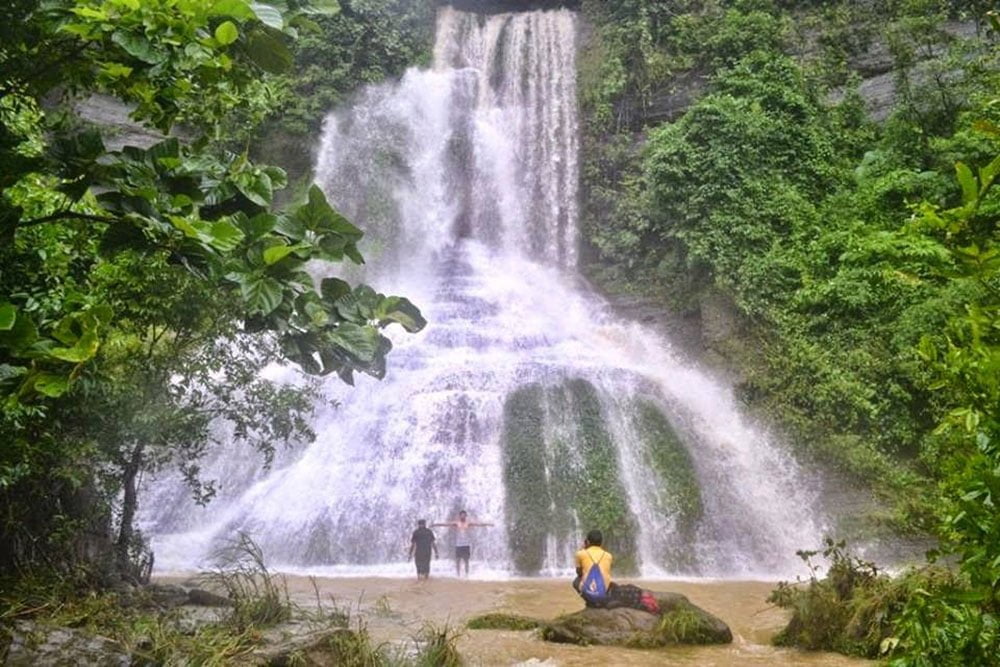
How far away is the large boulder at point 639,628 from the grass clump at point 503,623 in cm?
42

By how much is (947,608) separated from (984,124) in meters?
1.29

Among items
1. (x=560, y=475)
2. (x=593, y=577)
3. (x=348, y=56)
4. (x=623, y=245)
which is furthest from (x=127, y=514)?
(x=348, y=56)

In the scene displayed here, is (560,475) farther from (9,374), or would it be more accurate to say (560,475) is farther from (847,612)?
(9,374)

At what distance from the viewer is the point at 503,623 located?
858 cm

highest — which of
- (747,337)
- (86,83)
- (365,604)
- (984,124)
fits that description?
(747,337)

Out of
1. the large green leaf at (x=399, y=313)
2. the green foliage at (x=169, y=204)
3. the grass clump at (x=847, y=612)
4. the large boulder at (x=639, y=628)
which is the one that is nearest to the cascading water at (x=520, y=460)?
the large boulder at (x=639, y=628)

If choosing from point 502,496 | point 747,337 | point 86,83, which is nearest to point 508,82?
point 747,337

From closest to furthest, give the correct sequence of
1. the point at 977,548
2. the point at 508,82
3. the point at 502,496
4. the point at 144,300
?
the point at 977,548 → the point at 144,300 → the point at 502,496 → the point at 508,82

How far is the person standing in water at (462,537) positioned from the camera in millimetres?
12461

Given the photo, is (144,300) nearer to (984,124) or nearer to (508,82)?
(984,124)

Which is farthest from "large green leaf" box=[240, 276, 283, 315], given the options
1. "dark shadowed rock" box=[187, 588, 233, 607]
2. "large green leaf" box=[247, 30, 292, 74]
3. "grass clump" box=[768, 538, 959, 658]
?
"dark shadowed rock" box=[187, 588, 233, 607]

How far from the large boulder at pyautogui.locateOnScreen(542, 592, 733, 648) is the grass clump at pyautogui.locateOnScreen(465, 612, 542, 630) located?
42 cm

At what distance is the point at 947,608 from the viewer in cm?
221

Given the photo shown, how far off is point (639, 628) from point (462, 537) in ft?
17.9
